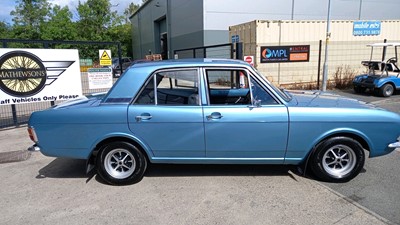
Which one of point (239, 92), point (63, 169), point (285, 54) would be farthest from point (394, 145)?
point (285, 54)

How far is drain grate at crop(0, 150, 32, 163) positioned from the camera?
17.6 feet

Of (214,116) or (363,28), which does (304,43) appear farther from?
(214,116)

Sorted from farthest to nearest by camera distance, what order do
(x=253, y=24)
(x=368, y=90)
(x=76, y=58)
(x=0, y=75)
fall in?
(x=253, y=24), (x=368, y=90), (x=76, y=58), (x=0, y=75)

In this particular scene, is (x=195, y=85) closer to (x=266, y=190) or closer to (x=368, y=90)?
(x=266, y=190)

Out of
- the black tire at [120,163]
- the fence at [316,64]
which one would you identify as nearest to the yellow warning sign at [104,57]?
the black tire at [120,163]

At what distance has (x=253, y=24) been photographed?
44.2 ft

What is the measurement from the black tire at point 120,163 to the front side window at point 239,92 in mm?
1335

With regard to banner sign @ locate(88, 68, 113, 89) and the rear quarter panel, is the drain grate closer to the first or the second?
banner sign @ locate(88, 68, 113, 89)

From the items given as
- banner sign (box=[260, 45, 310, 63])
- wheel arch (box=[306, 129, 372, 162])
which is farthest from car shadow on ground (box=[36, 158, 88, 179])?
banner sign (box=[260, 45, 310, 63])

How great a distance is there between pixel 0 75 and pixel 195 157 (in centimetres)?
563

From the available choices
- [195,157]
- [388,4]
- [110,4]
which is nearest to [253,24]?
[195,157]

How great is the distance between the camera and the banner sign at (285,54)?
44.4 ft

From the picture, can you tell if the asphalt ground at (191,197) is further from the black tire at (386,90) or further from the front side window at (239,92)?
the black tire at (386,90)

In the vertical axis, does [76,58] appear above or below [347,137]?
above
